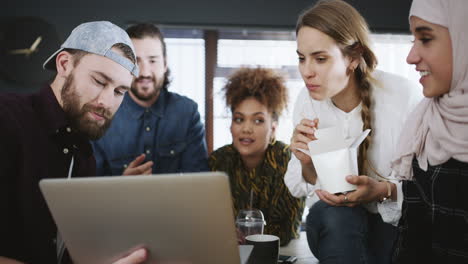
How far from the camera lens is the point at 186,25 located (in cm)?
443

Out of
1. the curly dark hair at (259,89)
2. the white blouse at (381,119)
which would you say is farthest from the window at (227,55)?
the white blouse at (381,119)

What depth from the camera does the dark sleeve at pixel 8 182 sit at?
131 centimetres

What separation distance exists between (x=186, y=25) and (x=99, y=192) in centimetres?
369

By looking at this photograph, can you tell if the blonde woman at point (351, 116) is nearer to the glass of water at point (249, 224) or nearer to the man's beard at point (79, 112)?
the glass of water at point (249, 224)

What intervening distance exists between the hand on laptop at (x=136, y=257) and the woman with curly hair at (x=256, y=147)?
1387mm

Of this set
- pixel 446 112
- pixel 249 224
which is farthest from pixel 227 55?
pixel 446 112

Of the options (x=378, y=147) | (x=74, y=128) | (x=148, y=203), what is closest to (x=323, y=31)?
(x=378, y=147)

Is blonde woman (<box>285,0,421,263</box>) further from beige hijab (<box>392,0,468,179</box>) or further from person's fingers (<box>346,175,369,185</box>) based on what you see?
beige hijab (<box>392,0,468,179</box>)

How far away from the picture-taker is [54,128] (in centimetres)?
147

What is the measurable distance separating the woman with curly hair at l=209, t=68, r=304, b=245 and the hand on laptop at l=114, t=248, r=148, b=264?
139 cm

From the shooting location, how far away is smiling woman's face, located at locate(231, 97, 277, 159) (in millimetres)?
2531

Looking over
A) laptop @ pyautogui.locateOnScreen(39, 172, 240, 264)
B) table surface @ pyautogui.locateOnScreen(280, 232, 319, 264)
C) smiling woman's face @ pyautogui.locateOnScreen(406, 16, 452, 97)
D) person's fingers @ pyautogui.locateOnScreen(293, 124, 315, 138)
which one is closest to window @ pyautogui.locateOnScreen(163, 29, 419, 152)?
table surface @ pyautogui.locateOnScreen(280, 232, 319, 264)

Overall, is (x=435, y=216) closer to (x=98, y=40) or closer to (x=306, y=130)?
(x=306, y=130)

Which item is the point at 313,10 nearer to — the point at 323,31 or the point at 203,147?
the point at 323,31
